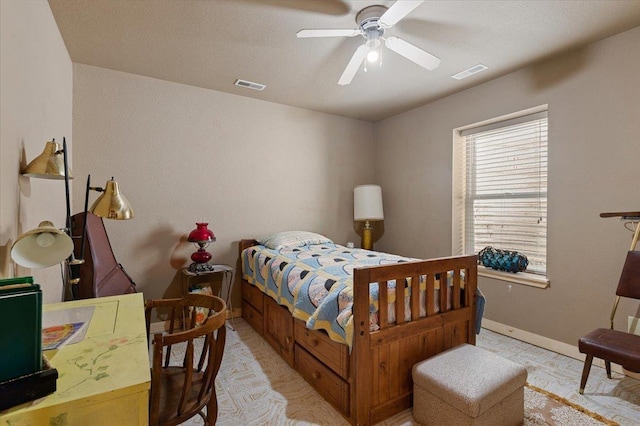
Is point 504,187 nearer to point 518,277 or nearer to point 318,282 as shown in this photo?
point 518,277

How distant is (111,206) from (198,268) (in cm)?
160

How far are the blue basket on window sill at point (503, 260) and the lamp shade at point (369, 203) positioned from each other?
129cm

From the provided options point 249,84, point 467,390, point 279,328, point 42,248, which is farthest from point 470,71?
point 42,248

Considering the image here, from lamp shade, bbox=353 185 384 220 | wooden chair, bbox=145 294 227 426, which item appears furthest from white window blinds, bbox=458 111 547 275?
wooden chair, bbox=145 294 227 426

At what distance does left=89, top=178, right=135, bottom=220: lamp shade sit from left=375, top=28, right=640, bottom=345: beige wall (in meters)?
3.17

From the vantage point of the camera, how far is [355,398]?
166cm

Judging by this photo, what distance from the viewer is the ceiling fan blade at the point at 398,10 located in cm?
161

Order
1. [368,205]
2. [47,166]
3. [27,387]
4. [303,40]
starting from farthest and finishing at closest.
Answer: [368,205]
[303,40]
[47,166]
[27,387]

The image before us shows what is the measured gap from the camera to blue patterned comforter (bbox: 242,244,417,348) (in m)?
1.78

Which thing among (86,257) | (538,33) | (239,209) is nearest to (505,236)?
(538,33)

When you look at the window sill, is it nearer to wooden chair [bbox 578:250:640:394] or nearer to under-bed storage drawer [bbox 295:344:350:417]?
wooden chair [bbox 578:250:640:394]

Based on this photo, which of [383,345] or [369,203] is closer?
[383,345]

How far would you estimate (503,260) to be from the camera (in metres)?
3.00

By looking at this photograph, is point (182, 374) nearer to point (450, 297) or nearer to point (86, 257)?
point (86, 257)
